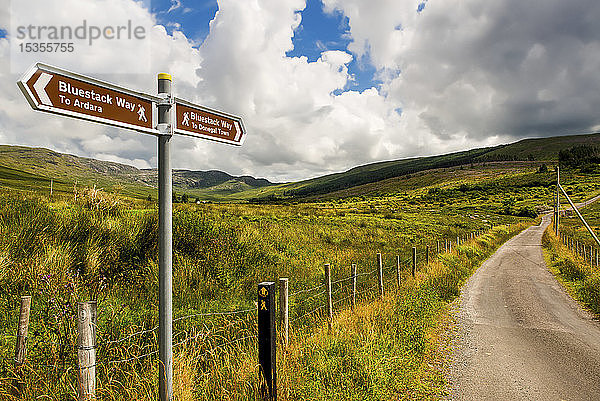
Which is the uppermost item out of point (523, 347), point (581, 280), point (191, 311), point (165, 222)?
point (165, 222)

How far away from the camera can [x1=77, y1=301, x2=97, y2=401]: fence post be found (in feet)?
9.45

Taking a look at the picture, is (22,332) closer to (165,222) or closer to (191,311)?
(165,222)

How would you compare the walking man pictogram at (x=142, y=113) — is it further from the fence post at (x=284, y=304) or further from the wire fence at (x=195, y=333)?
the fence post at (x=284, y=304)

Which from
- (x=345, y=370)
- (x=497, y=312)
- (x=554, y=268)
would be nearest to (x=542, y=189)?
(x=554, y=268)

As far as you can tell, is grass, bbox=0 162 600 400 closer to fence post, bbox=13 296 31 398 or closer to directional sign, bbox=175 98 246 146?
fence post, bbox=13 296 31 398

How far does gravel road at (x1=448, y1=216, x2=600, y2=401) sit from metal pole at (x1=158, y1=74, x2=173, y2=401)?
4282mm

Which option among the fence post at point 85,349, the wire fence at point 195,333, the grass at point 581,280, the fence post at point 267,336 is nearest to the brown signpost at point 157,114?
the fence post at point 85,349

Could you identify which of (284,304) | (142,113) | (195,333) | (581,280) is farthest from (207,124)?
(581,280)

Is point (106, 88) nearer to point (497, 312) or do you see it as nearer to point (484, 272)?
point (497, 312)

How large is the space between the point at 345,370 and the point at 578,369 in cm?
463

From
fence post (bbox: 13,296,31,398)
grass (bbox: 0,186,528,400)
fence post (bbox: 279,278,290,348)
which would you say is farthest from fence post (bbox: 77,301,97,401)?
fence post (bbox: 279,278,290,348)

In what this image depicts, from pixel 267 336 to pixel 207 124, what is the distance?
2.30 m

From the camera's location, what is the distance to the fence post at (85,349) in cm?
288

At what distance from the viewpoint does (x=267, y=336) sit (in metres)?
3.77
